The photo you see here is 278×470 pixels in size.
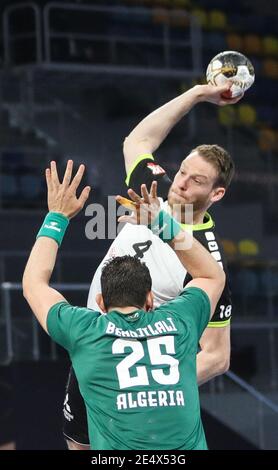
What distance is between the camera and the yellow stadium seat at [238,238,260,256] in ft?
54.6

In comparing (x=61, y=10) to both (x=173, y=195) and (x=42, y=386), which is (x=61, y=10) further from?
(x=173, y=195)

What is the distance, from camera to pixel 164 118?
250 inches

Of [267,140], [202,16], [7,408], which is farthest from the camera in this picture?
[202,16]

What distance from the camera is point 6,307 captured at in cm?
1073

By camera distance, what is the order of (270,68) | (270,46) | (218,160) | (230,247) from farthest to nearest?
1. (270,46)
2. (270,68)
3. (230,247)
4. (218,160)

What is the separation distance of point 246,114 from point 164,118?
12326mm

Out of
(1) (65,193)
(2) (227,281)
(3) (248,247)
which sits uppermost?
(1) (65,193)

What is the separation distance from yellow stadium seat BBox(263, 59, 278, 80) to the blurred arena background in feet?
0.08

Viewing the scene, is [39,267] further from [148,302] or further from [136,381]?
[136,381]

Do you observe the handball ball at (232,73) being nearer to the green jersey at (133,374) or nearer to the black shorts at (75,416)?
the black shorts at (75,416)

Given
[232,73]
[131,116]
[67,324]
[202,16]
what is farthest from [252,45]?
[67,324]

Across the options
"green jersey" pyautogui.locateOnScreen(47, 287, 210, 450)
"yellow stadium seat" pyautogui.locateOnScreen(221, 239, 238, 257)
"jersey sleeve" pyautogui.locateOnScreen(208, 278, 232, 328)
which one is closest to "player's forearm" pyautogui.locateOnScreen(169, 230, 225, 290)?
"green jersey" pyautogui.locateOnScreen(47, 287, 210, 450)

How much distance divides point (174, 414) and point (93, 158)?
12742 millimetres

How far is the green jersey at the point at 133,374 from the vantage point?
4.49 meters
